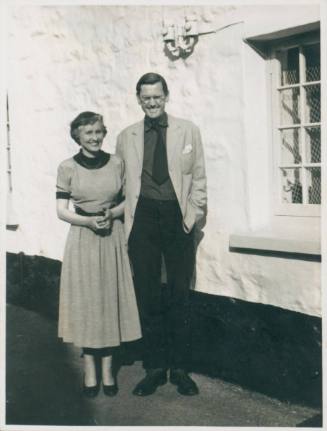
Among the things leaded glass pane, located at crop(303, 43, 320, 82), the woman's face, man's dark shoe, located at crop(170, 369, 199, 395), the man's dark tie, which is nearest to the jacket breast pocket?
the man's dark tie

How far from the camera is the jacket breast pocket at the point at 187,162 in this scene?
387 cm

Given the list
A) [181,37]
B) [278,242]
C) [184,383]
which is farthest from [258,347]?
[181,37]

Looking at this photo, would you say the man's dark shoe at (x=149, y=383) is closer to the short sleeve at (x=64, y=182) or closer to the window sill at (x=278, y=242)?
the window sill at (x=278, y=242)

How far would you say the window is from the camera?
12.4ft

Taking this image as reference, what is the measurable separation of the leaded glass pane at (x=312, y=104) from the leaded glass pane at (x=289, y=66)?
128 mm

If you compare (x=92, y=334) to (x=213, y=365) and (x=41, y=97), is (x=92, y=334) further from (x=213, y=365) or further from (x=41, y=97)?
(x=41, y=97)

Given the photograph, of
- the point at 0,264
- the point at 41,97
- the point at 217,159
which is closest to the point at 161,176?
the point at 217,159

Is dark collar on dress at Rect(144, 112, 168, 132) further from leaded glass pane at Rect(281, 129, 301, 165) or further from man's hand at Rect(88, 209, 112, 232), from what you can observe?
leaded glass pane at Rect(281, 129, 301, 165)

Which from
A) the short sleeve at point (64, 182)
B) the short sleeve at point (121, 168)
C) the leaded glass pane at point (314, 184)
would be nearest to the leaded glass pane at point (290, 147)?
the leaded glass pane at point (314, 184)

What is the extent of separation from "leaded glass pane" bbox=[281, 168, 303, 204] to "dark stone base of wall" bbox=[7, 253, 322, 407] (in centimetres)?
74

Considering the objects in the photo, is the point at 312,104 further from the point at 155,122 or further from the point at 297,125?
the point at 155,122

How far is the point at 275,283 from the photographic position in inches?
153

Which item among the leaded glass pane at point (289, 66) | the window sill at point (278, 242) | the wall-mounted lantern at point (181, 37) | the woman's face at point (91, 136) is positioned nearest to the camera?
the window sill at point (278, 242)

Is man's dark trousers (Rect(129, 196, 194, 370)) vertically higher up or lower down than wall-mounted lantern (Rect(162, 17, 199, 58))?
lower down
